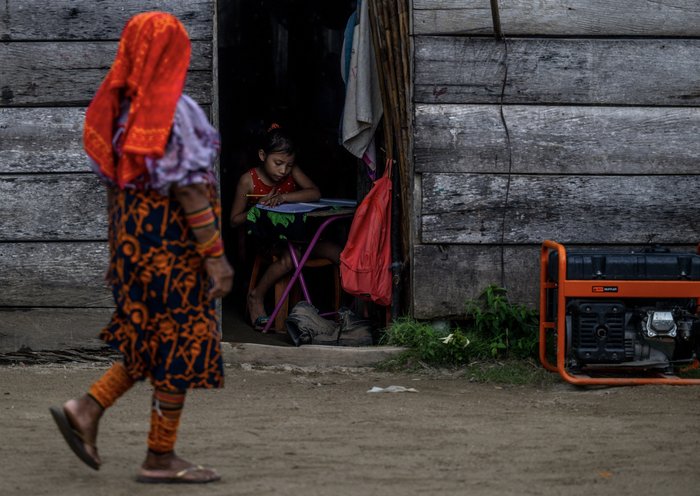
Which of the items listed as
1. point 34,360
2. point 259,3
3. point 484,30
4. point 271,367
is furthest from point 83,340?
point 259,3

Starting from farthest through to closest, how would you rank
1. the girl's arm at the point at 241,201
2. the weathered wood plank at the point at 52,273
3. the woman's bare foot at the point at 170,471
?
the girl's arm at the point at 241,201 → the weathered wood plank at the point at 52,273 → the woman's bare foot at the point at 170,471

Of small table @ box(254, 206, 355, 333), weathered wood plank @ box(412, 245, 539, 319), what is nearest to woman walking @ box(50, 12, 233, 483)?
weathered wood plank @ box(412, 245, 539, 319)

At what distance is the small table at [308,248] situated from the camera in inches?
279

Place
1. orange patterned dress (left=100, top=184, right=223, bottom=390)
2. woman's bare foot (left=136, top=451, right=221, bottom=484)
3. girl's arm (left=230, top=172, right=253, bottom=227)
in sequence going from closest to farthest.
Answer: orange patterned dress (left=100, top=184, right=223, bottom=390) → woman's bare foot (left=136, top=451, right=221, bottom=484) → girl's arm (left=230, top=172, right=253, bottom=227)

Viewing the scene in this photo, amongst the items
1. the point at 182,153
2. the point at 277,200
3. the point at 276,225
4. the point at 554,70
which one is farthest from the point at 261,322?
the point at 182,153

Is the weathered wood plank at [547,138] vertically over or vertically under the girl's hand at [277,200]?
over

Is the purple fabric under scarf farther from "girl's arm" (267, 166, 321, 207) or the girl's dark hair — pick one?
the girl's dark hair

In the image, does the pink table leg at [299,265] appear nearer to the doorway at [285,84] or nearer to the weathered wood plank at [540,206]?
the weathered wood plank at [540,206]

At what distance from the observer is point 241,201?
7.47 metres

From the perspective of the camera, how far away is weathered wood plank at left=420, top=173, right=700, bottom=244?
6008 mm

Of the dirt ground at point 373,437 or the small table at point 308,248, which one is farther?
the small table at point 308,248

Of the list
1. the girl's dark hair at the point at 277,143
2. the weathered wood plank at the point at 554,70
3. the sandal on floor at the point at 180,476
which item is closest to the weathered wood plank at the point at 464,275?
the weathered wood plank at the point at 554,70

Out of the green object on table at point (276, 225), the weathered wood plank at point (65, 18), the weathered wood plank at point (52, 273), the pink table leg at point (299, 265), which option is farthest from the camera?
the pink table leg at point (299, 265)

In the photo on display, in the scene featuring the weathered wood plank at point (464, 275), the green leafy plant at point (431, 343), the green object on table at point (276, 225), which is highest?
the green object on table at point (276, 225)
